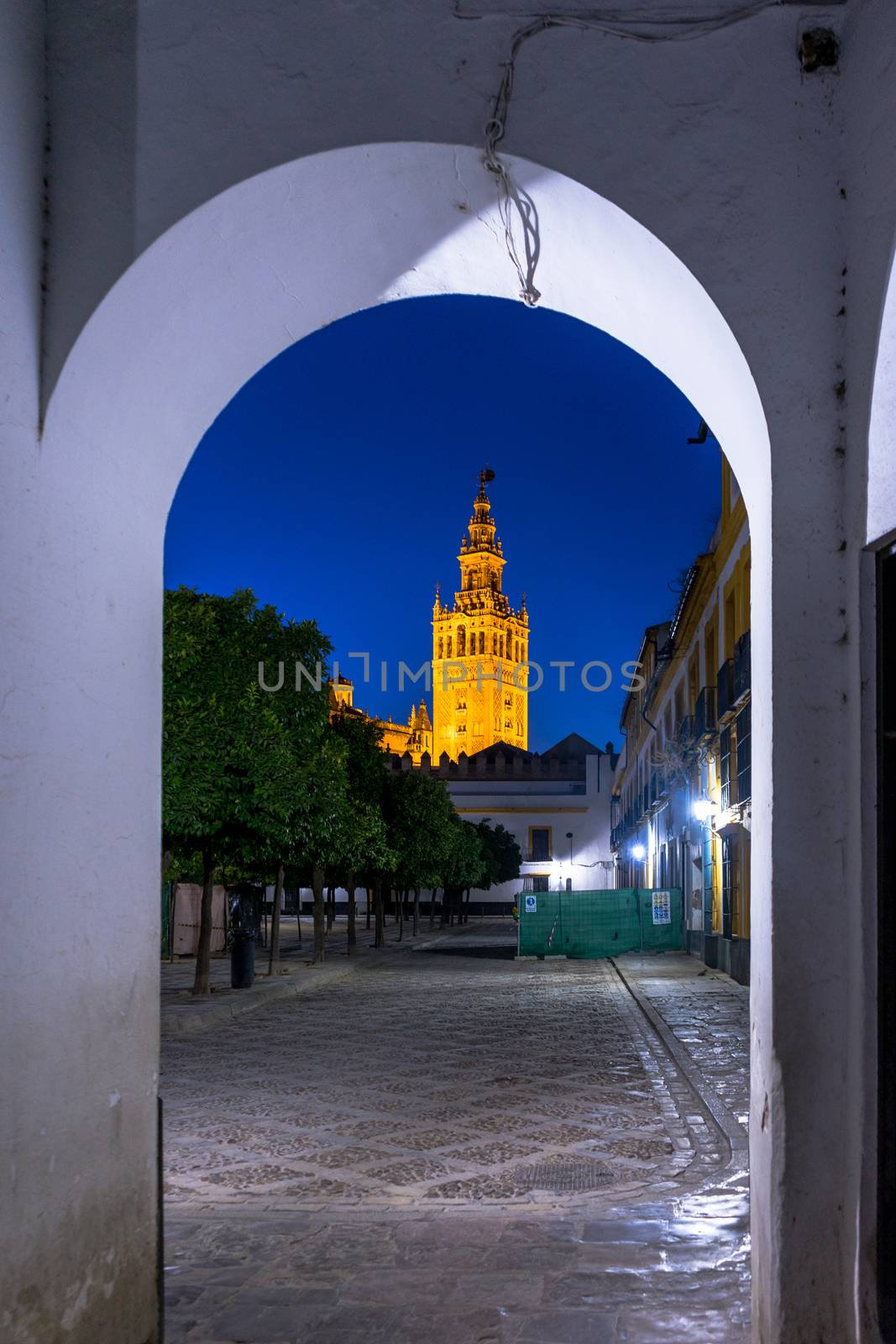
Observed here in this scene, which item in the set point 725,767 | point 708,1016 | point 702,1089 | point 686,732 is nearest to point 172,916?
point 686,732

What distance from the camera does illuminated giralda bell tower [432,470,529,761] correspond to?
125438mm

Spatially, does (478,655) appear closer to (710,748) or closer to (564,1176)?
(710,748)

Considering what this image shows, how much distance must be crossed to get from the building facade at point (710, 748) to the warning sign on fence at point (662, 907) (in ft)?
1.79

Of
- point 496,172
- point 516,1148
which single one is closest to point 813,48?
point 496,172

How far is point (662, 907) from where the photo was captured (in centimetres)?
→ 2616

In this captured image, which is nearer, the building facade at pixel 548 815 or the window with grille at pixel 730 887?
the window with grille at pixel 730 887

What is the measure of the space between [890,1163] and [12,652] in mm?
2583

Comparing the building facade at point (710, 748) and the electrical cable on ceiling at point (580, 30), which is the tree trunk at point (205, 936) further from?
the electrical cable on ceiling at point (580, 30)

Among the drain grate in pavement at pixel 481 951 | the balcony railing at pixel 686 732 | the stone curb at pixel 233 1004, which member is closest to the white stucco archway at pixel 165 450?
the stone curb at pixel 233 1004

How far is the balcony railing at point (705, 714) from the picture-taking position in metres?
21.7

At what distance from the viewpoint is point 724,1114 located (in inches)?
317

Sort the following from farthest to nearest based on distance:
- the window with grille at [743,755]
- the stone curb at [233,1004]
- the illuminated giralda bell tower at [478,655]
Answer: the illuminated giralda bell tower at [478,655] < the window with grille at [743,755] < the stone curb at [233,1004]

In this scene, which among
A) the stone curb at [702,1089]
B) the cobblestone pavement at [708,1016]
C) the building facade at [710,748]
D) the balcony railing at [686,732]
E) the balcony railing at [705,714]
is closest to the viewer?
the stone curb at [702,1089]

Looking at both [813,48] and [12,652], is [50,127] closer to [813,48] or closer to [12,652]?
[12,652]
